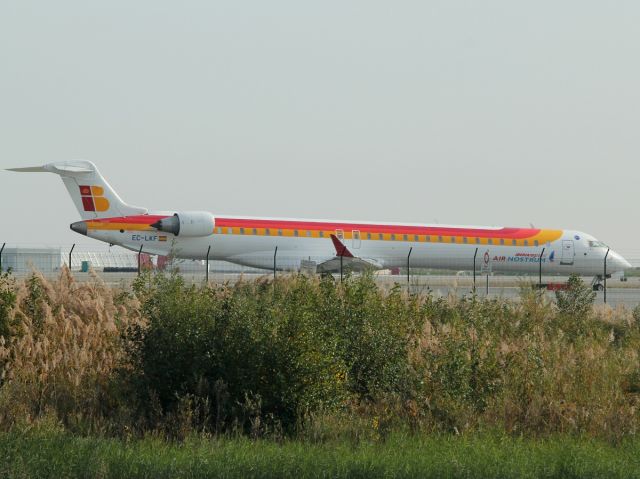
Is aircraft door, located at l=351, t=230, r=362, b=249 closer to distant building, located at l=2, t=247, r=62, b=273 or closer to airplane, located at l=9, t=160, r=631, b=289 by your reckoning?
airplane, located at l=9, t=160, r=631, b=289

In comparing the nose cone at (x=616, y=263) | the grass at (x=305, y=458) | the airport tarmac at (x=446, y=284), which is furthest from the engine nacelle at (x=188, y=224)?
the grass at (x=305, y=458)

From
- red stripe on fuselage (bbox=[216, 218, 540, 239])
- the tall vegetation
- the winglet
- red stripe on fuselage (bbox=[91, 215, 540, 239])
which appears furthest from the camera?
red stripe on fuselage (bbox=[216, 218, 540, 239])

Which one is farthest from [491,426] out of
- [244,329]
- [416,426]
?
[244,329]

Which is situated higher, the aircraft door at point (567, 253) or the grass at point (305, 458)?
the aircraft door at point (567, 253)

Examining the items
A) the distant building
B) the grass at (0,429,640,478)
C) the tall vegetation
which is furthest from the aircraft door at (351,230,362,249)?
the grass at (0,429,640,478)

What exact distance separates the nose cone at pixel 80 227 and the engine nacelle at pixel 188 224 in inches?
108

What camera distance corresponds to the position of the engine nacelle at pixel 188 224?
124 feet

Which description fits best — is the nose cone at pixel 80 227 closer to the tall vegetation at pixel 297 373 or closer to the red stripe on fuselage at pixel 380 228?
the red stripe on fuselage at pixel 380 228

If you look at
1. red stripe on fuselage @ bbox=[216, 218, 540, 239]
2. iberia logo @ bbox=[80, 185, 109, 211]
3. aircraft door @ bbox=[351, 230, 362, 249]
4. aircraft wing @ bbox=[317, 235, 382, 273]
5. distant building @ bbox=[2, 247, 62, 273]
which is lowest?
distant building @ bbox=[2, 247, 62, 273]

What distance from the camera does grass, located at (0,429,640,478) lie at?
8500 millimetres

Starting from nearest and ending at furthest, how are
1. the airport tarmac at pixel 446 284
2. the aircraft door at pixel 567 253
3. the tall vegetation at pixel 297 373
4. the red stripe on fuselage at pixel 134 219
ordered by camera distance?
the tall vegetation at pixel 297 373, the airport tarmac at pixel 446 284, the red stripe on fuselage at pixel 134 219, the aircraft door at pixel 567 253

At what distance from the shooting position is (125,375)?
1213cm

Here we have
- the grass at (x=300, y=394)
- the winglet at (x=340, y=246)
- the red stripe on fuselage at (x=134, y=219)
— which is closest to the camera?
the grass at (x=300, y=394)

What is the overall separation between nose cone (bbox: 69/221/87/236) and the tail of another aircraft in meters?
0.61
